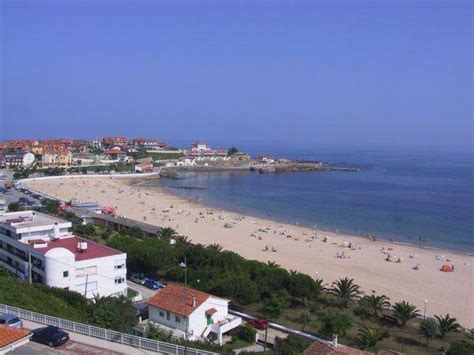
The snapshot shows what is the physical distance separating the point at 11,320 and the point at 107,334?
9.59 feet

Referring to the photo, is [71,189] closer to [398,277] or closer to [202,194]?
[202,194]

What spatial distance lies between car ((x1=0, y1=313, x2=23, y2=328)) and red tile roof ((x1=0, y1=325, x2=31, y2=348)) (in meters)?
2.03

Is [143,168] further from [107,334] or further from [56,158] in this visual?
[107,334]

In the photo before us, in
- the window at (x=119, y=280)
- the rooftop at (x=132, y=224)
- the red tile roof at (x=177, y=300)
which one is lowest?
the rooftop at (x=132, y=224)

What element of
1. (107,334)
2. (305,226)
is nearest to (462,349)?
(107,334)

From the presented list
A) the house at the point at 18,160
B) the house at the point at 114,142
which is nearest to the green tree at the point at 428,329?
the house at the point at 18,160

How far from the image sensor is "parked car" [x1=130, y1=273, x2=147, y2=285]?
24289 millimetres

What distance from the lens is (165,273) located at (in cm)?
2594

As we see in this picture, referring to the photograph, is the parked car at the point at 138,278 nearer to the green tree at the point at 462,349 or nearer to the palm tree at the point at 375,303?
the palm tree at the point at 375,303

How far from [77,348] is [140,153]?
102 metres

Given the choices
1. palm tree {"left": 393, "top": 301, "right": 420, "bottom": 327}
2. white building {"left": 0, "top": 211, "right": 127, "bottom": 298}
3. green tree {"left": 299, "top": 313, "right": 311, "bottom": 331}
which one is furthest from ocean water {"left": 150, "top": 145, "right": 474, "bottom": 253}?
white building {"left": 0, "top": 211, "right": 127, "bottom": 298}

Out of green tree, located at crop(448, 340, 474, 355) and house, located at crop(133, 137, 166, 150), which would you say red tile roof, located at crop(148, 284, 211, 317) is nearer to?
green tree, located at crop(448, 340, 474, 355)

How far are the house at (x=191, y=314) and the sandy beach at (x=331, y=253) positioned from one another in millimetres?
11619

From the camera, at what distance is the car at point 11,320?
1348cm
